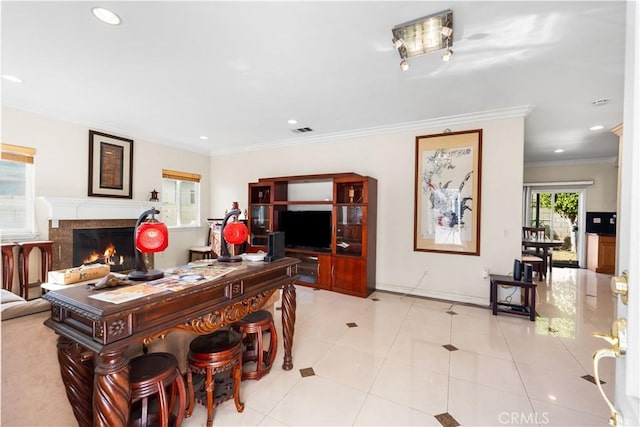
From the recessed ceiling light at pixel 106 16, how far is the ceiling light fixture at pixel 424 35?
2.15 metres

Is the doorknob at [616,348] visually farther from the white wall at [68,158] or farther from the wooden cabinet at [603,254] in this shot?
the wooden cabinet at [603,254]

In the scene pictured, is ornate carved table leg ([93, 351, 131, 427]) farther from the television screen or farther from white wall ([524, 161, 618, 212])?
white wall ([524, 161, 618, 212])

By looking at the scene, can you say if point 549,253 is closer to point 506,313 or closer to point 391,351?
point 506,313

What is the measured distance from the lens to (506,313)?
3506mm

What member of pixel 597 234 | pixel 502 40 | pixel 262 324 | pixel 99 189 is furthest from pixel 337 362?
pixel 597 234

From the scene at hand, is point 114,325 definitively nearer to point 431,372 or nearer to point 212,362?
point 212,362

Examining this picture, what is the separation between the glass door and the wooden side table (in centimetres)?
512

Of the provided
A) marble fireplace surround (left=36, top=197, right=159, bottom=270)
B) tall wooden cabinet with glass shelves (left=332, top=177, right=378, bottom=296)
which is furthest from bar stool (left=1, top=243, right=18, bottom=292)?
tall wooden cabinet with glass shelves (left=332, top=177, right=378, bottom=296)

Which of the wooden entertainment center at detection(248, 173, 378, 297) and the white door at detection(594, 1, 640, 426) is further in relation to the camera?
the wooden entertainment center at detection(248, 173, 378, 297)

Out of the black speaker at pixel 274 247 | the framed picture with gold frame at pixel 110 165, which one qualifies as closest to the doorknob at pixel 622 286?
the black speaker at pixel 274 247

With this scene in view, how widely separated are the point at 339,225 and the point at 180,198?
3740 mm

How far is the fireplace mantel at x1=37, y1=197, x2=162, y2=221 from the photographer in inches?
152

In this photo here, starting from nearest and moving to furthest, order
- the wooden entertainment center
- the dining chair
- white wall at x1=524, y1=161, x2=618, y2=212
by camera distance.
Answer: the wooden entertainment center → the dining chair → white wall at x1=524, y1=161, x2=618, y2=212

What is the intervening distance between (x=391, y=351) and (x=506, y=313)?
197 centimetres
